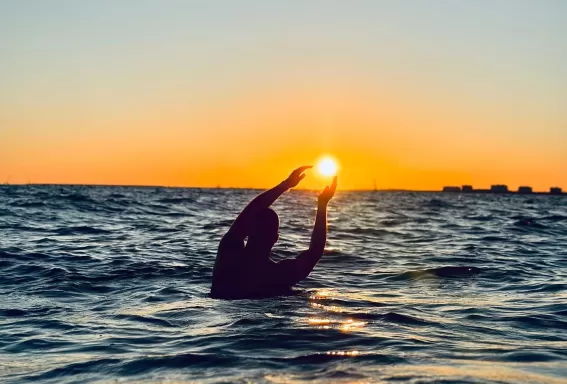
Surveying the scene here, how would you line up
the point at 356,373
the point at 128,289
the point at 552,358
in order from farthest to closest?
1. the point at 128,289
2. the point at 552,358
3. the point at 356,373

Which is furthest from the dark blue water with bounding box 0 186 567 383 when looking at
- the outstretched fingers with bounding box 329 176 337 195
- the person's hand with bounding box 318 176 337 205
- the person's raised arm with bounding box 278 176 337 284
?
the outstretched fingers with bounding box 329 176 337 195

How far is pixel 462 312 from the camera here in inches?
350

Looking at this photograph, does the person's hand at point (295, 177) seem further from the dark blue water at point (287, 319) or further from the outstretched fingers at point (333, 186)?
the dark blue water at point (287, 319)

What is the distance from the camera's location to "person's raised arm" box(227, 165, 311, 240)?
820 centimetres

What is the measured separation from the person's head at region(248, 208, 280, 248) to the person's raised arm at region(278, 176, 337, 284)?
2.07 ft

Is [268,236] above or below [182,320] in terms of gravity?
above

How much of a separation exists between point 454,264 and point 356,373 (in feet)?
31.8

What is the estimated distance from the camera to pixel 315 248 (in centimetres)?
912

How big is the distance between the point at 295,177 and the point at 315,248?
1.33 meters

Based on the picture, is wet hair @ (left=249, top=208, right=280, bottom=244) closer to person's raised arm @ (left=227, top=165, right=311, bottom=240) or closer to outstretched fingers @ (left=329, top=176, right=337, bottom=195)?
person's raised arm @ (left=227, top=165, right=311, bottom=240)

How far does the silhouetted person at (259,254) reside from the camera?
27.5ft

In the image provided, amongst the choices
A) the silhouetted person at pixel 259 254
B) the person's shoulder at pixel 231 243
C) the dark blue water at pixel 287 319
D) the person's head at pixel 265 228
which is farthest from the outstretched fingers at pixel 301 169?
the dark blue water at pixel 287 319

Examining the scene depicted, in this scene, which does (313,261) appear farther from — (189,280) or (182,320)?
(189,280)

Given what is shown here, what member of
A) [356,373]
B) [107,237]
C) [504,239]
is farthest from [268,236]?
[504,239]
